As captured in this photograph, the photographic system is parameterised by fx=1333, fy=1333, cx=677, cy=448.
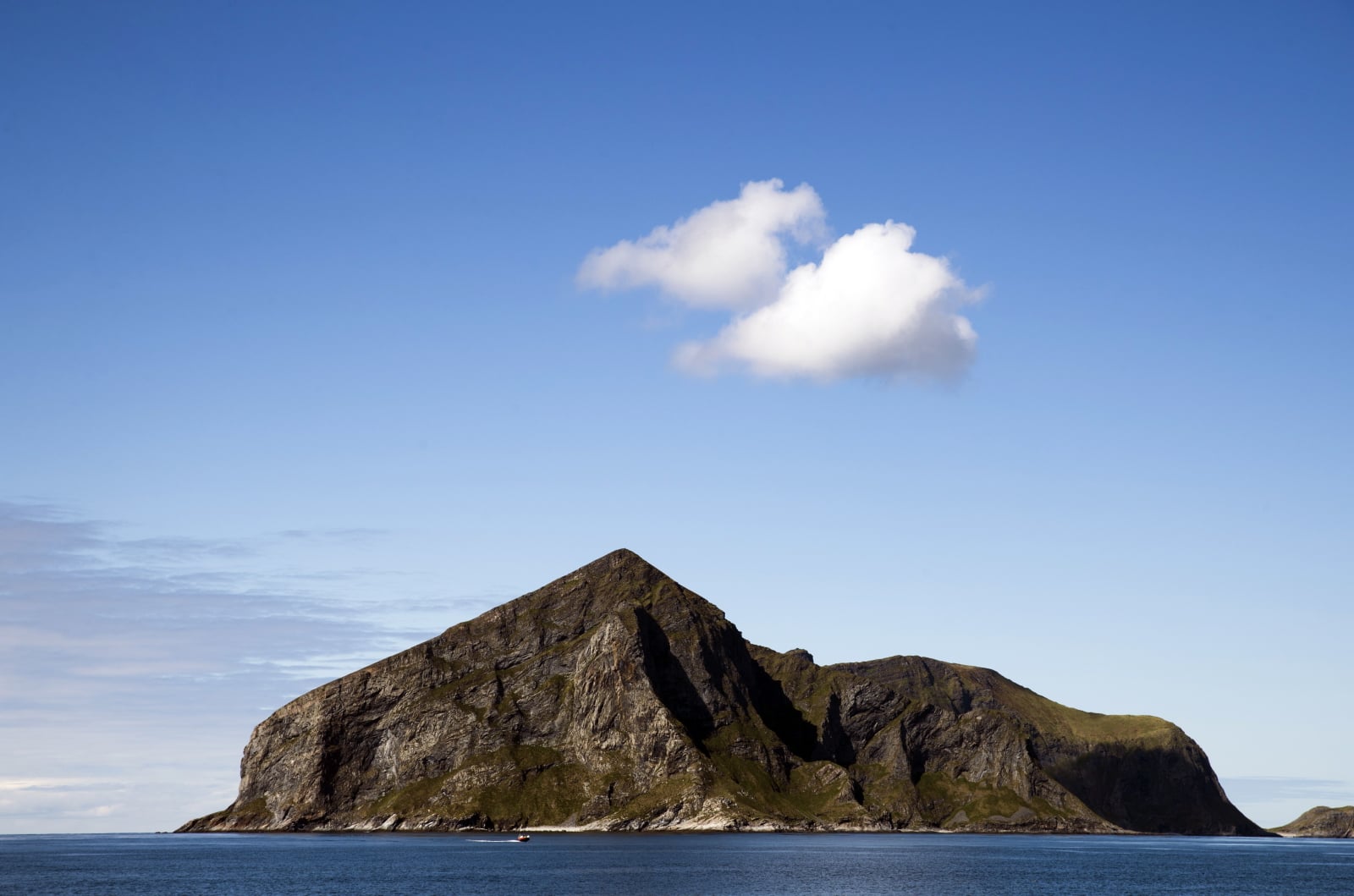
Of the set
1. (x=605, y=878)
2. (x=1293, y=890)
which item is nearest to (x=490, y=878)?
(x=605, y=878)

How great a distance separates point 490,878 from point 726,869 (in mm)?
35912

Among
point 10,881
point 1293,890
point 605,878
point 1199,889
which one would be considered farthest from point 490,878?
point 1293,890

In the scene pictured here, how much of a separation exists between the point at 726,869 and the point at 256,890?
222ft

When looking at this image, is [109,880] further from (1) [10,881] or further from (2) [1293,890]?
(2) [1293,890]

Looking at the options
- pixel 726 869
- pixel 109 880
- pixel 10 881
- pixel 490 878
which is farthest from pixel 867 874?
pixel 10 881

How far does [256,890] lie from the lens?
168 metres

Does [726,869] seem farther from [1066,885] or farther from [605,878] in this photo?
[1066,885]

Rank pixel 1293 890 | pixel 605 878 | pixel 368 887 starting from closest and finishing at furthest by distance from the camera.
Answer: pixel 368 887
pixel 605 878
pixel 1293 890

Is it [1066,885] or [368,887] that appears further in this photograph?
[1066,885]

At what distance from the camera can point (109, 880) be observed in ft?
634

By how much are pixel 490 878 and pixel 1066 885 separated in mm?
78976

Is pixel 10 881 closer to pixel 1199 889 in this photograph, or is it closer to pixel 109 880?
pixel 109 880

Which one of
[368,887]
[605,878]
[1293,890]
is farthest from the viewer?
[1293,890]

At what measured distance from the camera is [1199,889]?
187m
